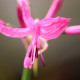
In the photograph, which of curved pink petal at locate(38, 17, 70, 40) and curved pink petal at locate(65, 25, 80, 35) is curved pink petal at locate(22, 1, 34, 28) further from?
curved pink petal at locate(65, 25, 80, 35)

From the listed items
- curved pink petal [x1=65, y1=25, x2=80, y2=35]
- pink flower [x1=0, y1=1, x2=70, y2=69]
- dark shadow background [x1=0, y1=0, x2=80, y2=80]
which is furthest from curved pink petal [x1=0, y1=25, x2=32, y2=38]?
dark shadow background [x1=0, y1=0, x2=80, y2=80]

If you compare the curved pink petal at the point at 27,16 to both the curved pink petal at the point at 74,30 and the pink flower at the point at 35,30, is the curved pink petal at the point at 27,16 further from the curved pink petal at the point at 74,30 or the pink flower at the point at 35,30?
the curved pink petal at the point at 74,30

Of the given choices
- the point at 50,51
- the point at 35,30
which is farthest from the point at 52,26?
the point at 50,51

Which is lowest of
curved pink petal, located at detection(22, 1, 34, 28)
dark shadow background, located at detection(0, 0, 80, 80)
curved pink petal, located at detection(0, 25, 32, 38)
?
curved pink petal, located at detection(0, 25, 32, 38)

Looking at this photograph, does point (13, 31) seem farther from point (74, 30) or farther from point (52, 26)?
point (74, 30)

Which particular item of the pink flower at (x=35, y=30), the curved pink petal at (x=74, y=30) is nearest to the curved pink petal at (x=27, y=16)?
the pink flower at (x=35, y=30)

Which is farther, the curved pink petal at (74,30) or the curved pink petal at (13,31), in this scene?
the curved pink petal at (74,30)

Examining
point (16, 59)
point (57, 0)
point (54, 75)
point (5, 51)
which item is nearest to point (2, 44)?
point (5, 51)
